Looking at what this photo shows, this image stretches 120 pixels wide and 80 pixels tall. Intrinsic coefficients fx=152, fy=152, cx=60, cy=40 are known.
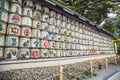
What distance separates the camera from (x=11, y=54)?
18.5 ft

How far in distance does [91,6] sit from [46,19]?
12969mm

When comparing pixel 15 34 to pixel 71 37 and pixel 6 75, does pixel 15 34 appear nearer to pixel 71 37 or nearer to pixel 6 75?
pixel 6 75

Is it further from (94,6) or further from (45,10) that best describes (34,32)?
(94,6)

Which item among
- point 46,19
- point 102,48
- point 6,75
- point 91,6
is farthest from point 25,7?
point 91,6

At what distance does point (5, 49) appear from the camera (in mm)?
5453

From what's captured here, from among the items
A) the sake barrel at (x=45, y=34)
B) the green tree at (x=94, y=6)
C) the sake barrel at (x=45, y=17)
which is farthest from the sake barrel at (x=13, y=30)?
the green tree at (x=94, y=6)

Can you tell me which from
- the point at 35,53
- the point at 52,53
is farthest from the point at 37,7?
the point at 52,53

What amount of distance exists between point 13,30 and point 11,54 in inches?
35.4

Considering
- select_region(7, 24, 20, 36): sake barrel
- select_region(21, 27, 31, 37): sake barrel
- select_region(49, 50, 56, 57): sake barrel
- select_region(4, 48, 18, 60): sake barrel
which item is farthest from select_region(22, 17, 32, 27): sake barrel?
select_region(49, 50, 56, 57): sake barrel

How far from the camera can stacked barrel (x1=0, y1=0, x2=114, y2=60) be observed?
5.53m

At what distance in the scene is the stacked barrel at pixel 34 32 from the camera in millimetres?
5527

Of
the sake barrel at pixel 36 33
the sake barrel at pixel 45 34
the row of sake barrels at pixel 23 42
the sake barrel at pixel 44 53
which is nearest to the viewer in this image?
the row of sake barrels at pixel 23 42

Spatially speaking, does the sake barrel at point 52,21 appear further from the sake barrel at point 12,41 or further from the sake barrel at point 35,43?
the sake barrel at point 12,41

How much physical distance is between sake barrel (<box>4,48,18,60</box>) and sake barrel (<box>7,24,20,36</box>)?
0.61 meters
